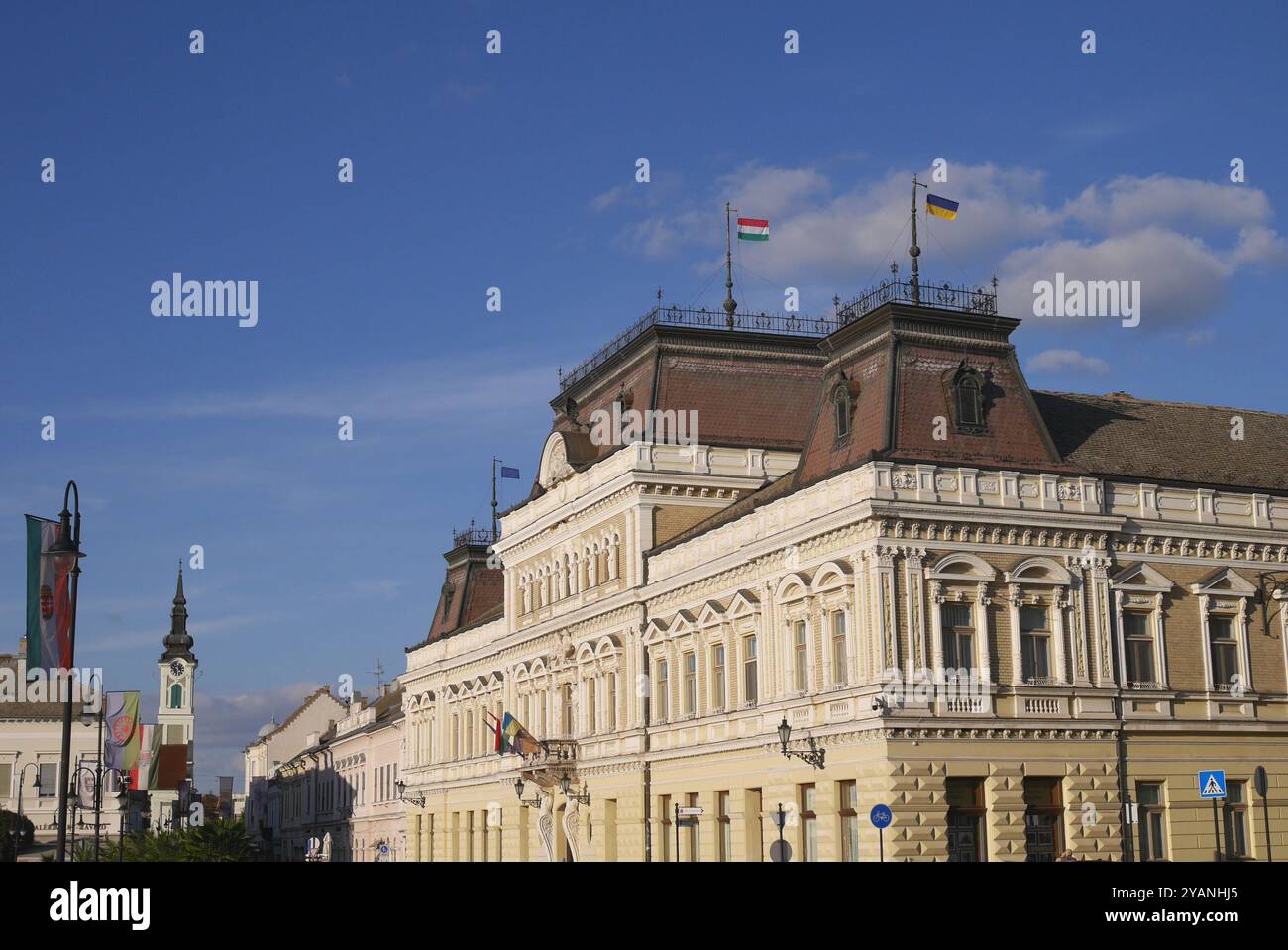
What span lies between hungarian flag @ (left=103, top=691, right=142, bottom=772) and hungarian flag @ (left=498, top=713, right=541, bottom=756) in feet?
55.7

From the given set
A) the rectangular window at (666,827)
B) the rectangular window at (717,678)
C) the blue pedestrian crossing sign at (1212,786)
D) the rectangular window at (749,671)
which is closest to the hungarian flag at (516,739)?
the rectangular window at (666,827)

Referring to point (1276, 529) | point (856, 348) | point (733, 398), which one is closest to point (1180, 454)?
point (1276, 529)

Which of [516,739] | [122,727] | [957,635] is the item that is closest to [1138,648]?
[957,635]

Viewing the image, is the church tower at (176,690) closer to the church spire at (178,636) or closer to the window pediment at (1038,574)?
the church spire at (178,636)

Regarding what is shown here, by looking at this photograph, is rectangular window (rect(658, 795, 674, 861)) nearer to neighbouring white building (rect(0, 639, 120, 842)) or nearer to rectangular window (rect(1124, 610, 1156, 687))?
rectangular window (rect(1124, 610, 1156, 687))

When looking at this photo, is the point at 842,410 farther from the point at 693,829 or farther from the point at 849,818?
the point at 693,829

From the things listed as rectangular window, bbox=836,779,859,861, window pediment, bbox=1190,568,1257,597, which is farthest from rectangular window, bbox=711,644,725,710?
window pediment, bbox=1190,568,1257,597

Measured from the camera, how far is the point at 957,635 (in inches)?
1480

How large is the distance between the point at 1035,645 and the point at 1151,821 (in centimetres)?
516

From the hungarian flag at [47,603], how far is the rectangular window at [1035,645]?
69.3 feet

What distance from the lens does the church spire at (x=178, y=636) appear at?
15438 centimetres
